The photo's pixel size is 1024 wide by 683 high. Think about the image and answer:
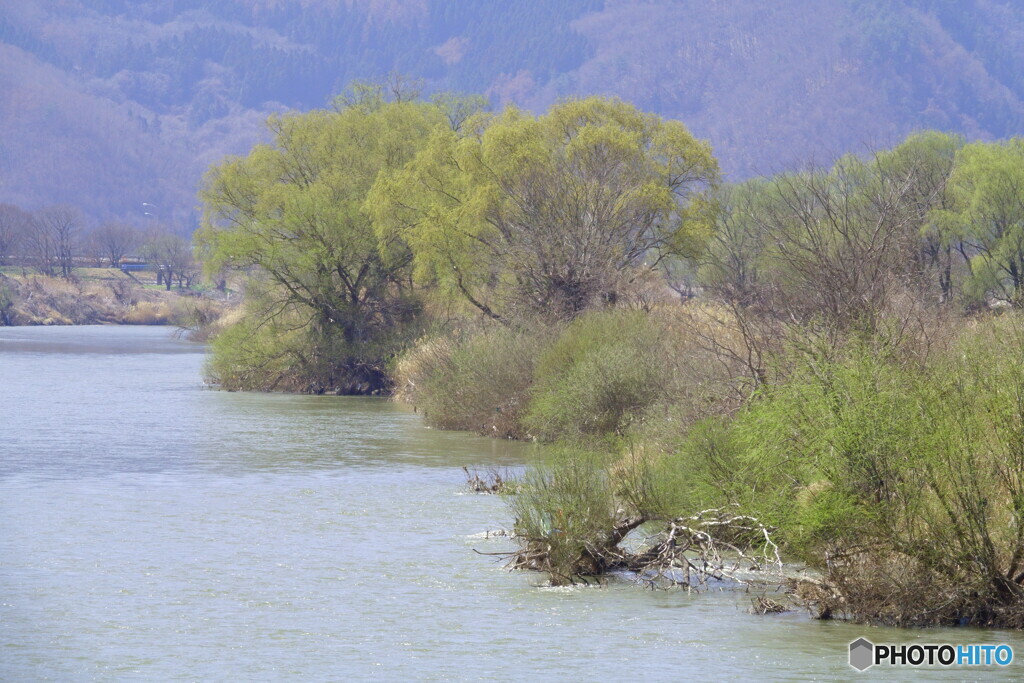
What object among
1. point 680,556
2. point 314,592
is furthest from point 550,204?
point 680,556

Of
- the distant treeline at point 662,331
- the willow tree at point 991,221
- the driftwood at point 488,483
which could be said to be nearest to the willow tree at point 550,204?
the distant treeline at point 662,331

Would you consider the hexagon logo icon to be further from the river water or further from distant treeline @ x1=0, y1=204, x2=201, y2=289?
distant treeline @ x1=0, y1=204, x2=201, y2=289

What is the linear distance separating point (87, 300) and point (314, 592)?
419 feet

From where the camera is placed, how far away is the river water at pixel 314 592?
14.4 m

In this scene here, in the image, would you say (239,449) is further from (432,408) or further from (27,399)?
(27,399)

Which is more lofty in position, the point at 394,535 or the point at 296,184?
the point at 296,184

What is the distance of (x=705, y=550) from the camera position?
1712 centimetres

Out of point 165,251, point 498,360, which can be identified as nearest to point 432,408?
point 498,360

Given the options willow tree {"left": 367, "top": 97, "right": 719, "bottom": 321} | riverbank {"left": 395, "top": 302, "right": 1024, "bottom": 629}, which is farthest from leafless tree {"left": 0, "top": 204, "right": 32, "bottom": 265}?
riverbank {"left": 395, "top": 302, "right": 1024, "bottom": 629}

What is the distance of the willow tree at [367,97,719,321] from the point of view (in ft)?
135

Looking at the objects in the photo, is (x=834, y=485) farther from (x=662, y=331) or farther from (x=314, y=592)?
(x=662, y=331)

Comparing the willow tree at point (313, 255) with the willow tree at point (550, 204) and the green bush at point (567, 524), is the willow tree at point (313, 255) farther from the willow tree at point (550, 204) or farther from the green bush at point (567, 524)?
the green bush at point (567, 524)

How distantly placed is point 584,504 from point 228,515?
27.7 feet

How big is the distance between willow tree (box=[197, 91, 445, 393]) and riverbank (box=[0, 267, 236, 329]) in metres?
59.4
